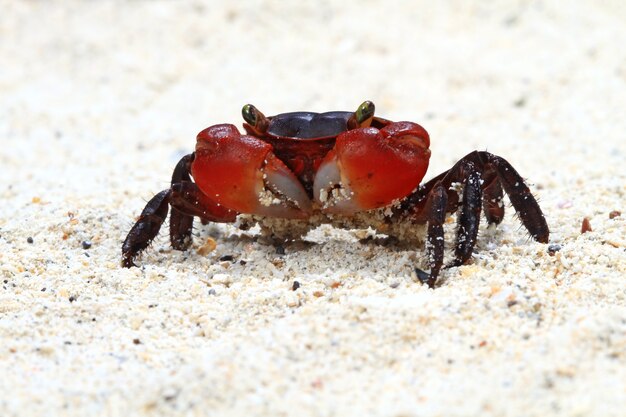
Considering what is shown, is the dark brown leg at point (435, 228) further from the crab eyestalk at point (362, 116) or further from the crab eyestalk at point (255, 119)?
the crab eyestalk at point (255, 119)

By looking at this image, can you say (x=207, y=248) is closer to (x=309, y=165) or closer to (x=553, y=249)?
(x=309, y=165)

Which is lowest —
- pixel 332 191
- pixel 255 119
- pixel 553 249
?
pixel 553 249

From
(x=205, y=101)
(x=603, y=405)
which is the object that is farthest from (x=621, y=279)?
(x=205, y=101)

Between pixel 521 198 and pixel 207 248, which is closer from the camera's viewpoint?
pixel 521 198

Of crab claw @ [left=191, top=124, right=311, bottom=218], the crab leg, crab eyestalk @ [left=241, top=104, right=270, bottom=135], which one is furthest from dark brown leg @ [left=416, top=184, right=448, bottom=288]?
the crab leg

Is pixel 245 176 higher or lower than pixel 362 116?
lower

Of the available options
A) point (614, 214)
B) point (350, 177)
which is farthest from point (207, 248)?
point (614, 214)

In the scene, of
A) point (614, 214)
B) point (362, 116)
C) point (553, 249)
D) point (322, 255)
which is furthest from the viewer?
point (614, 214)

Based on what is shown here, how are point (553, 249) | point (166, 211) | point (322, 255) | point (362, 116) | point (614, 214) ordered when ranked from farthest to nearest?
point (614, 214)
point (166, 211)
point (322, 255)
point (553, 249)
point (362, 116)
